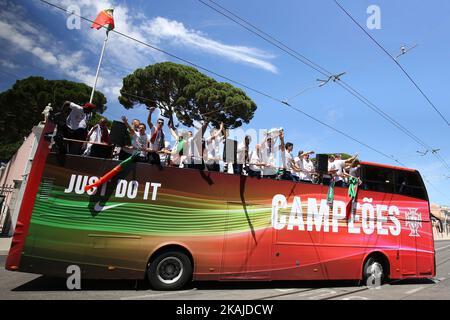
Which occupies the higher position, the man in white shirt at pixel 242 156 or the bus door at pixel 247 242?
the man in white shirt at pixel 242 156

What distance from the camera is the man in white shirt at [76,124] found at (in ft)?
21.1

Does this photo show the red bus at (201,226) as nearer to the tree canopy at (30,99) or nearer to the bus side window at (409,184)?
the bus side window at (409,184)

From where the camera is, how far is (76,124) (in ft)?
22.0

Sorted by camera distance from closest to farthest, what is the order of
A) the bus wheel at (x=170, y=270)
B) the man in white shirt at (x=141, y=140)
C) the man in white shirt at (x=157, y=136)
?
the bus wheel at (x=170, y=270) → the man in white shirt at (x=141, y=140) → the man in white shirt at (x=157, y=136)

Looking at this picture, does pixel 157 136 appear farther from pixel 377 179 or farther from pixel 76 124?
pixel 377 179

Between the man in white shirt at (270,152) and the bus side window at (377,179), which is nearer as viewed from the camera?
the man in white shirt at (270,152)

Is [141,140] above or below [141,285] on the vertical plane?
above

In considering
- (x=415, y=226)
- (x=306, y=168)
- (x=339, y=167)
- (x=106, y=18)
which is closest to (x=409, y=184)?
(x=415, y=226)

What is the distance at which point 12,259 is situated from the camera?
5.71 m

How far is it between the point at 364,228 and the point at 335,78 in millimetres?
5522

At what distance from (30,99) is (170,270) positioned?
25.6 m

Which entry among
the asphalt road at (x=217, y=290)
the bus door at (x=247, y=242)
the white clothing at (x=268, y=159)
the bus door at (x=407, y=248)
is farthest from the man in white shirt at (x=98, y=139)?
the bus door at (x=407, y=248)

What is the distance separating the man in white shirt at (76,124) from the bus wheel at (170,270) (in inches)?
114
